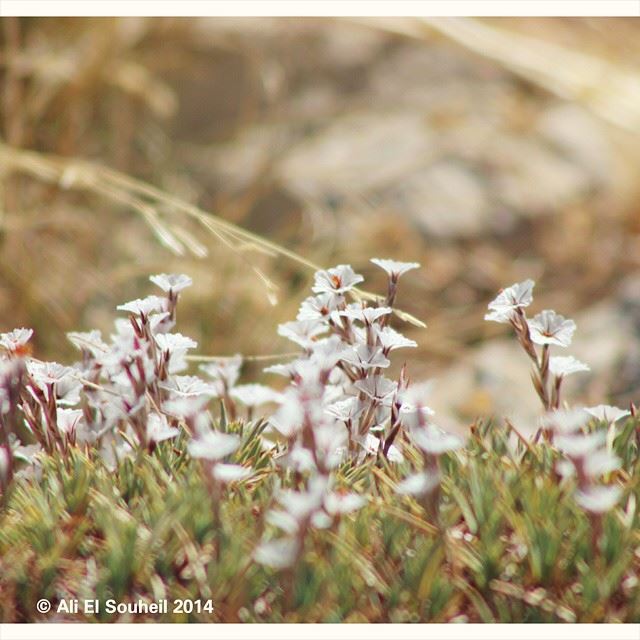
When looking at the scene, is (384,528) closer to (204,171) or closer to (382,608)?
(382,608)

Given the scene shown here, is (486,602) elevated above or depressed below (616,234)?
above

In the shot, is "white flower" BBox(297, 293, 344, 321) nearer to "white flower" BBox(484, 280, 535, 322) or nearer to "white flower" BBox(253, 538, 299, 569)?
"white flower" BBox(484, 280, 535, 322)

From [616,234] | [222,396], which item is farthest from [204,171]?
[222,396]

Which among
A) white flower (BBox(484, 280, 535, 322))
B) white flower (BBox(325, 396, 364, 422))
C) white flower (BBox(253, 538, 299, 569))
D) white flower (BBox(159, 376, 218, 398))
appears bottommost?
white flower (BBox(253, 538, 299, 569))

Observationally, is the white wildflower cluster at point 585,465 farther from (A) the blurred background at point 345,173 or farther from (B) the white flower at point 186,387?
(A) the blurred background at point 345,173

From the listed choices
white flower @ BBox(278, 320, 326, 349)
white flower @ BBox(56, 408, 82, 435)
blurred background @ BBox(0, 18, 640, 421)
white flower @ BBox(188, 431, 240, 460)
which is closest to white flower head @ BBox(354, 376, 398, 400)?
white flower @ BBox(278, 320, 326, 349)

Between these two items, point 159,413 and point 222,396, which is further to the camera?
point 222,396

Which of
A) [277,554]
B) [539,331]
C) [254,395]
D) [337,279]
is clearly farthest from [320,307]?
[277,554]
